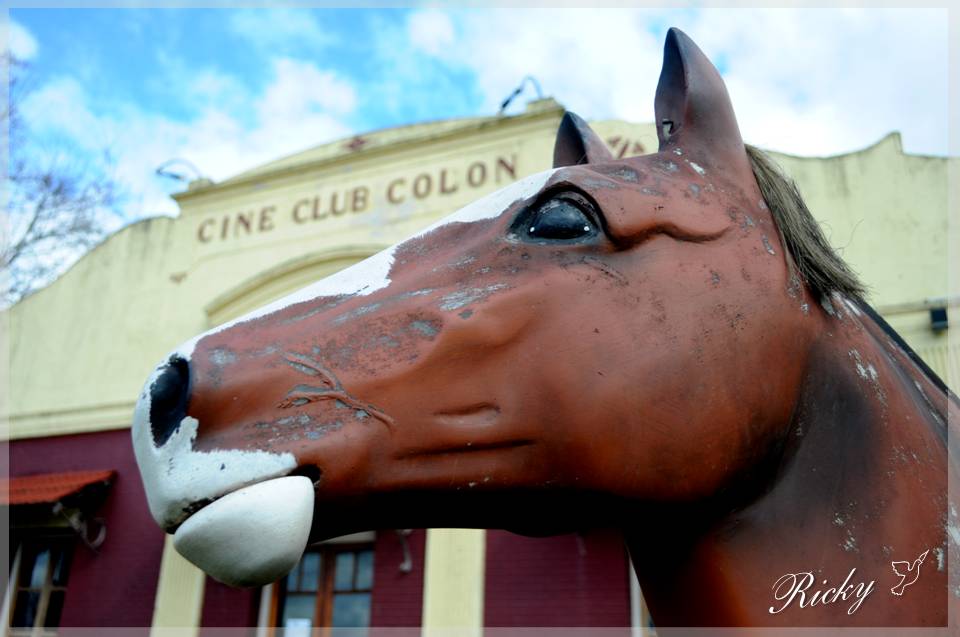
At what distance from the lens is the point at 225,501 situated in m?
1.21

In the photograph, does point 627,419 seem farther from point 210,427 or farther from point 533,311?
point 210,427

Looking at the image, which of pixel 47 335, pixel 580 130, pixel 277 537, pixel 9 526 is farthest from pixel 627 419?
pixel 47 335

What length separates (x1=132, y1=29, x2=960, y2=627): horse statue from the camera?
1309 mm

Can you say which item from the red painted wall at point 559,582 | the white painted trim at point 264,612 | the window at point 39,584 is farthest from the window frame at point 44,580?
the red painted wall at point 559,582

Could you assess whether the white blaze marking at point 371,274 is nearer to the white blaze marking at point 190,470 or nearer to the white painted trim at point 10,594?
the white blaze marking at point 190,470

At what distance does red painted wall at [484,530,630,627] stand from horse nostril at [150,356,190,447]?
701cm

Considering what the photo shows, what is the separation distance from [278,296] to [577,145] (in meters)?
8.11

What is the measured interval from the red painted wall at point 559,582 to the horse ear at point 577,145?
6.14 meters

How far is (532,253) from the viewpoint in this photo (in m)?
1.59

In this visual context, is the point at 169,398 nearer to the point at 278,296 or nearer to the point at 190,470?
the point at 190,470

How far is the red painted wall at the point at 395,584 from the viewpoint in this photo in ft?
27.6

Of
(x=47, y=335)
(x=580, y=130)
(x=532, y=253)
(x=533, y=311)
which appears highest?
(x=47, y=335)

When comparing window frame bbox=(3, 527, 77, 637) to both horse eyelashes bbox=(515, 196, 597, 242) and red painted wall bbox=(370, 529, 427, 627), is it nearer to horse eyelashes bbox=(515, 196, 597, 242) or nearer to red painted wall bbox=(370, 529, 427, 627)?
red painted wall bbox=(370, 529, 427, 627)

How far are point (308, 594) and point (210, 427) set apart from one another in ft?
27.9
